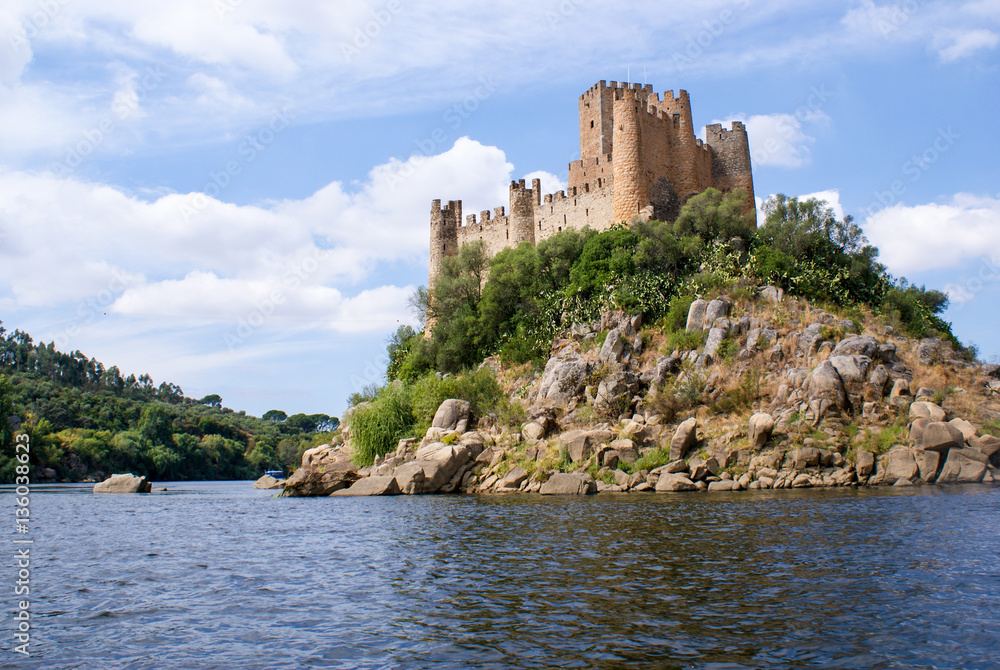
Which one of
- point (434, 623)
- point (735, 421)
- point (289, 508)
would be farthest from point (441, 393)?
point (434, 623)

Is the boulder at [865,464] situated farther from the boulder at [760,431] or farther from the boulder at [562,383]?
the boulder at [562,383]

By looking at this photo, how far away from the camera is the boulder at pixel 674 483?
28.9 meters

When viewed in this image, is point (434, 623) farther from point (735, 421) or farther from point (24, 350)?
point (24, 350)

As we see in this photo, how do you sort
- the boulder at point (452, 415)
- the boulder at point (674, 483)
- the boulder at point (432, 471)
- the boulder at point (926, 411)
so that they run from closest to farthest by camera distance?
1. the boulder at point (926, 411)
2. the boulder at point (674, 483)
3. the boulder at point (432, 471)
4. the boulder at point (452, 415)

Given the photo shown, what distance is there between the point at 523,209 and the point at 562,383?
1960 cm

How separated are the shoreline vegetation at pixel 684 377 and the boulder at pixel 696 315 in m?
0.07

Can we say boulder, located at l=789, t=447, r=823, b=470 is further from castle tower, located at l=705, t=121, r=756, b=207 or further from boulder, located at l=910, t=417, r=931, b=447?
castle tower, located at l=705, t=121, r=756, b=207

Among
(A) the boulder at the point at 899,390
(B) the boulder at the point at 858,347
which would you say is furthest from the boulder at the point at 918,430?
(B) the boulder at the point at 858,347

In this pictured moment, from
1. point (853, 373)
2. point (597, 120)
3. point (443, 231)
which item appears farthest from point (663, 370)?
point (443, 231)

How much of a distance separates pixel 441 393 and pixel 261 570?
2717 cm

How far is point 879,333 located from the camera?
3544 centimetres

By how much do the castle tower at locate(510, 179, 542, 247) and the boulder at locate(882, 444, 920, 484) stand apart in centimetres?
3058

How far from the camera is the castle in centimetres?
4631

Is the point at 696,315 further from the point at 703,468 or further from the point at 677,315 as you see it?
the point at 703,468
